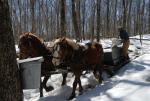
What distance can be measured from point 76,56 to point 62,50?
0.58 m

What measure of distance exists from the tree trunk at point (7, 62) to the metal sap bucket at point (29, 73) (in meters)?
0.34

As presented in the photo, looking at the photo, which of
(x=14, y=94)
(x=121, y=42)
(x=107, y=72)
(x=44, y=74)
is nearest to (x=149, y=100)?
(x=14, y=94)

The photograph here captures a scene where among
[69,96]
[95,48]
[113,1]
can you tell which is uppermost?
[113,1]

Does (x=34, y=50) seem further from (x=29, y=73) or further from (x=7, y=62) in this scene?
(x=7, y=62)

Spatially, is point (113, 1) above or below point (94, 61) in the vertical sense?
above

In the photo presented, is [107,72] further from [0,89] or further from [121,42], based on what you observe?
[0,89]

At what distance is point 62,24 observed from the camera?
13273mm

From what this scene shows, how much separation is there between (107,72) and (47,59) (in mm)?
2625

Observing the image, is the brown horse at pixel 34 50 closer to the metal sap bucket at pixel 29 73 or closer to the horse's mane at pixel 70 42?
the horse's mane at pixel 70 42

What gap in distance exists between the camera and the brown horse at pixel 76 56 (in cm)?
751

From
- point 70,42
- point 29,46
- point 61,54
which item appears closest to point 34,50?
point 29,46

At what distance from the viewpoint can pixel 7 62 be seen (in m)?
5.10

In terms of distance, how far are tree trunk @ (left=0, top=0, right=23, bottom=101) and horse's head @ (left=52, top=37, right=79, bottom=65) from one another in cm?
233

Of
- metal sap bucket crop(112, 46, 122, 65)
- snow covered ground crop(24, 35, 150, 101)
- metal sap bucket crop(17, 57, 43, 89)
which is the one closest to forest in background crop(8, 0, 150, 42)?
metal sap bucket crop(112, 46, 122, 65)
